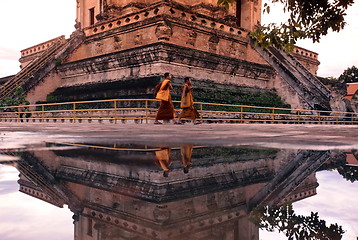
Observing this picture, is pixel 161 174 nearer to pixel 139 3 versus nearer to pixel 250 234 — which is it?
pixel 250 234

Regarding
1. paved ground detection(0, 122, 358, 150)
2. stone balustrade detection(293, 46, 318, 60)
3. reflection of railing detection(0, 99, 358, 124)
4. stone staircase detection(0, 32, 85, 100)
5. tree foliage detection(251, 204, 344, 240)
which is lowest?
tree foliage detection(251, 204, 344, 240)

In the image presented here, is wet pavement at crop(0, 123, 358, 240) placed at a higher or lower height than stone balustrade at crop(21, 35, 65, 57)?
lower

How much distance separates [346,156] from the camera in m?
2.67

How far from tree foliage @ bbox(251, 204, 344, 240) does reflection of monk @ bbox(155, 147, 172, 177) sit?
68 centimetres

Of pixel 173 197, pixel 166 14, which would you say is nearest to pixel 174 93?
pixel 166 14

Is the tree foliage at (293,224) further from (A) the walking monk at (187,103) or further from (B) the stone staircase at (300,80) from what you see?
(B) the stone staircase at (300,80)

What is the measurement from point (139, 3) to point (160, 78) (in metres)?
7.08

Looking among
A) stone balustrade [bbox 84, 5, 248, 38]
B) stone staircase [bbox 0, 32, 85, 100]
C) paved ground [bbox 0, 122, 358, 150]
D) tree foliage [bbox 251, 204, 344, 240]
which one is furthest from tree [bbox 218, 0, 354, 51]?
stone staircase [bbox 0, 32, 85, 100]

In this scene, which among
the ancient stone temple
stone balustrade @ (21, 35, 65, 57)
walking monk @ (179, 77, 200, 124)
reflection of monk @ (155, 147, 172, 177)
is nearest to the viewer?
reflection of monk @ (155, 147, 172, 177)

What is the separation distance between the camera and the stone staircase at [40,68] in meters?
18.1

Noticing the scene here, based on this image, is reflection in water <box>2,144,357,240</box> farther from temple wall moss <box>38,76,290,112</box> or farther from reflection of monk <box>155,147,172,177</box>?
temple wall moss <box>38,76,290,112</box>

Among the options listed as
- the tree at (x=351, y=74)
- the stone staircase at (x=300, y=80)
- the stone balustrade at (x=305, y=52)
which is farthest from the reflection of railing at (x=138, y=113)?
the tree at (x=351, y=74)

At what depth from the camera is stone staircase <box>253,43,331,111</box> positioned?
690 inches

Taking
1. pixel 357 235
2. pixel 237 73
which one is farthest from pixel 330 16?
pixel 237 73
